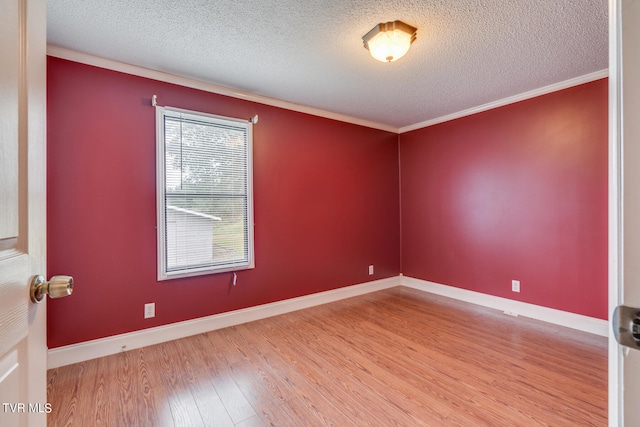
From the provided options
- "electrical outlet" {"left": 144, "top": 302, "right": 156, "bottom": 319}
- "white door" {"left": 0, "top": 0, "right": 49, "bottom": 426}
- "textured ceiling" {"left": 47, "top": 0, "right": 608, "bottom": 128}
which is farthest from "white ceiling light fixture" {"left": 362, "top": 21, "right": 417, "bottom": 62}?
"electrical outlet" {"left": 144, "top": 302, "right": 156, "bottom": 319}

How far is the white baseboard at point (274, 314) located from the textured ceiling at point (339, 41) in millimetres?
2346

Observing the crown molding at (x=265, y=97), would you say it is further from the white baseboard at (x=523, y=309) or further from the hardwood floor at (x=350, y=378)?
the hardwood floor at (x=350, y=378)

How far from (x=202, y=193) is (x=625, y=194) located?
9.45ft

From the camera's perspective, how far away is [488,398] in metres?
1.79

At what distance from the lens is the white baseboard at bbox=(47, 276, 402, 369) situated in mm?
2221

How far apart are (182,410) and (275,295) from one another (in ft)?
5.29

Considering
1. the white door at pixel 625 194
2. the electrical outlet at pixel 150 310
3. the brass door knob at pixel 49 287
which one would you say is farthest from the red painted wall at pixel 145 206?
the white door at pixel 625 194

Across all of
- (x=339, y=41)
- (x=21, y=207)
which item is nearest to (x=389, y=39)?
(x=339, y=41)

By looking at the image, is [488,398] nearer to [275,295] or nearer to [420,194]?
[275,295]

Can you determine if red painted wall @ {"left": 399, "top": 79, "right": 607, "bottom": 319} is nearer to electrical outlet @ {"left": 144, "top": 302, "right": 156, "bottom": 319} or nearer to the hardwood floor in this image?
the hardwood floor

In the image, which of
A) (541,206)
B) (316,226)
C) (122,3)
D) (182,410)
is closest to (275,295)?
(316,226)

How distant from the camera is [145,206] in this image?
254 centimetres

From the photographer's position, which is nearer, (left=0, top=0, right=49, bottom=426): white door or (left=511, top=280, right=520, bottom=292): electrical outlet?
(left=0, top=0, right=49, bottom=426): white door

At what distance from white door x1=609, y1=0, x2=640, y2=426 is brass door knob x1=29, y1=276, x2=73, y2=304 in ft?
3.82
